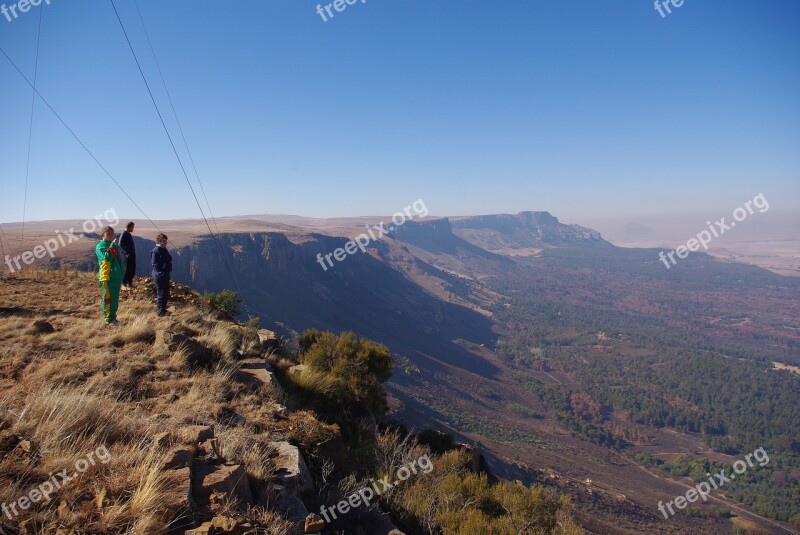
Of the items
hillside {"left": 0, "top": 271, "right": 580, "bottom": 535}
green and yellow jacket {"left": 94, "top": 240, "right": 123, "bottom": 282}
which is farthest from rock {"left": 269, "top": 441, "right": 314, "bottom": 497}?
green and yellow jacket {"left": 94, "top": 240, "right": 123, "bottom": 282}

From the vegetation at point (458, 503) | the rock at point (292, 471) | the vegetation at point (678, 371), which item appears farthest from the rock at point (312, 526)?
the vegetation at point (678, 371)

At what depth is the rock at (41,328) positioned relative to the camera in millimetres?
6175

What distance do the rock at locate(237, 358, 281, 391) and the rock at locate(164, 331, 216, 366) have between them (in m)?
0.56

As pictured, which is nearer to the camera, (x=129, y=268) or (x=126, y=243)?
(x=126, y=243)

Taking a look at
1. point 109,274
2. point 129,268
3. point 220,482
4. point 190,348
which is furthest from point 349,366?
point 220,482

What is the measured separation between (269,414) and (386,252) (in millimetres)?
185836

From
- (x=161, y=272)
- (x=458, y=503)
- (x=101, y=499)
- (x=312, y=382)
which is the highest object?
(x=161, y=272)

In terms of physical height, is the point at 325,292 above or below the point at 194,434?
below

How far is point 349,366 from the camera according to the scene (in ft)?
31.7

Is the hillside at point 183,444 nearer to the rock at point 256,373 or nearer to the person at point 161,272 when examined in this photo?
the rock at point 256,373

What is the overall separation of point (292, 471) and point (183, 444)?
3.60 ft

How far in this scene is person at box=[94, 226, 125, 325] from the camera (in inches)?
278

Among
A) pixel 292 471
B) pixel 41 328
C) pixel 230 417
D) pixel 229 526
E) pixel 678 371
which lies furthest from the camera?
pixel 678 371

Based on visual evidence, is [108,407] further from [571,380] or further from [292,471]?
[571,380]
